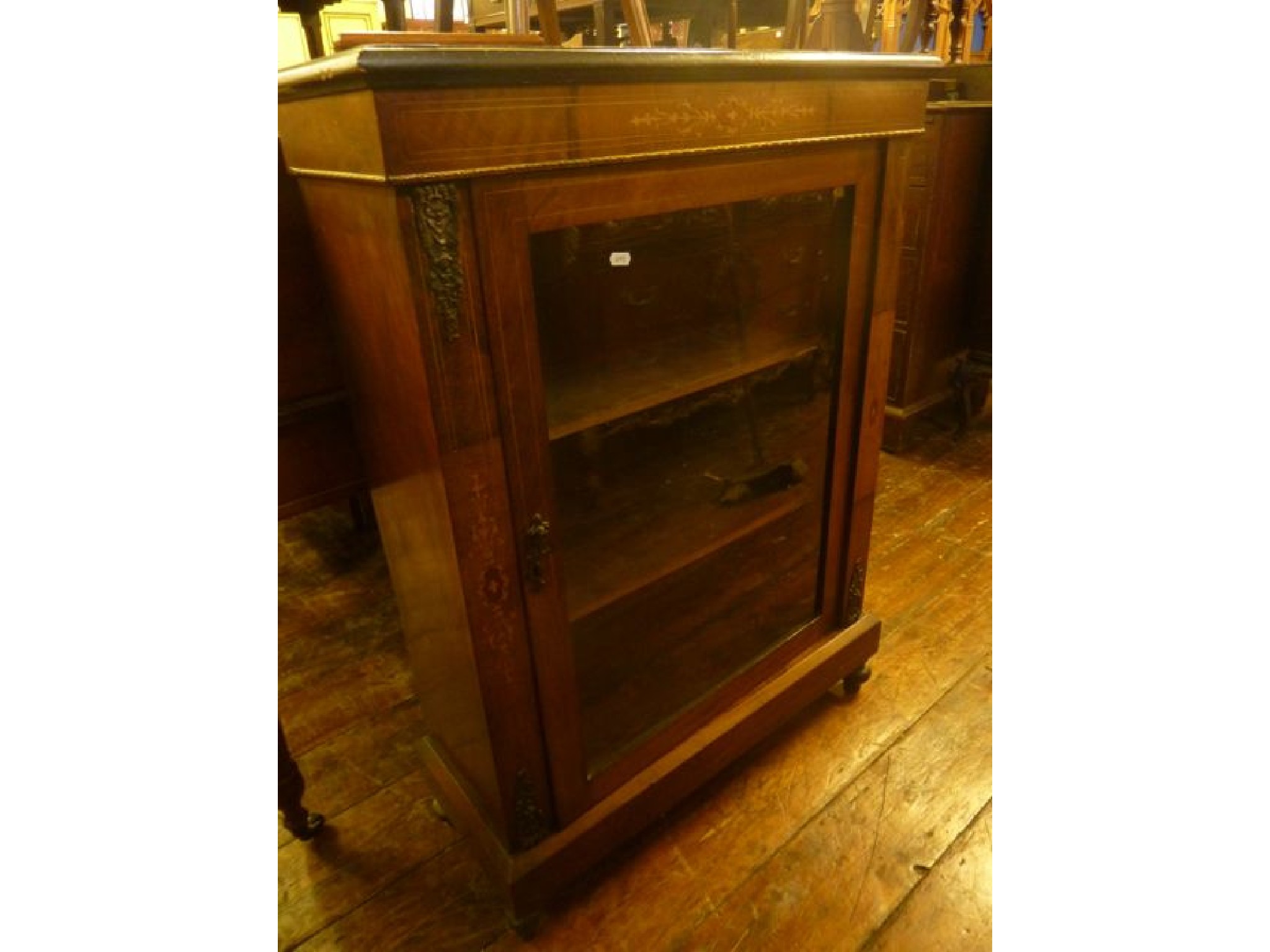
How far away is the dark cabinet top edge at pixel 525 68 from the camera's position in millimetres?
566

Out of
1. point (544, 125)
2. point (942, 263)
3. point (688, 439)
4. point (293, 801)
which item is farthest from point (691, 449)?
point (942, 263)

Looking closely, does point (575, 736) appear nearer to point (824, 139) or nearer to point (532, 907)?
point (532, 907)

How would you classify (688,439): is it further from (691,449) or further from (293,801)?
(293,801)

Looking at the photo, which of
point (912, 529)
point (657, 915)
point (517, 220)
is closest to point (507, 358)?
point (517, 220)

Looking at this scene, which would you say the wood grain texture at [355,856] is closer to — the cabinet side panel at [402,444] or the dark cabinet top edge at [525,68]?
the cabinet side panel at [402,444]

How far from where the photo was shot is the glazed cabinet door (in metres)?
0.93

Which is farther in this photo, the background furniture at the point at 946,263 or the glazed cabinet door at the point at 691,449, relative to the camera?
the background furniture at the point at 946,263

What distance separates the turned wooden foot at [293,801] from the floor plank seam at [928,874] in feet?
2.66

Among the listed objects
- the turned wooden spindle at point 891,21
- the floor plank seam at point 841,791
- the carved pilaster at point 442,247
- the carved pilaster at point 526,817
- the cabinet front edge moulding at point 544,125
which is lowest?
the floor plank seam at point 841,791

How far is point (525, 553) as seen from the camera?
81 cm

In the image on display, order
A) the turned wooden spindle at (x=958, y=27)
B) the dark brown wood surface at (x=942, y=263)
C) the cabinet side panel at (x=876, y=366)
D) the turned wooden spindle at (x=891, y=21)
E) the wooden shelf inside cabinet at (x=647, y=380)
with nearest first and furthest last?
the wooden shelf inside cabinet at (x=647, y=380)
the cabinet side panel at (x=876, y=366)
the dark brown wood surface at (x=942, y=263)
the turned wooden spindle at (x=958, y=27)
the turned wooden spindle at (x=891, y=21)

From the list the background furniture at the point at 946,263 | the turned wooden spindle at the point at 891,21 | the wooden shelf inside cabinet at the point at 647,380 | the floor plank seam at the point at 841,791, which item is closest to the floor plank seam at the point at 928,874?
the floor plank seam at the point at 841,791

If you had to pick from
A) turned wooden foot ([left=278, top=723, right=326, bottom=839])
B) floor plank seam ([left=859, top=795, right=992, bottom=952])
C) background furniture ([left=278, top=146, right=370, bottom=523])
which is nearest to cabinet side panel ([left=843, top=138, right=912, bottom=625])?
floor plank seam ([left=859, top=795, right=992, bottom=952])

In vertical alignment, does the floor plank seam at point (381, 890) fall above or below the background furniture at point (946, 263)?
below
